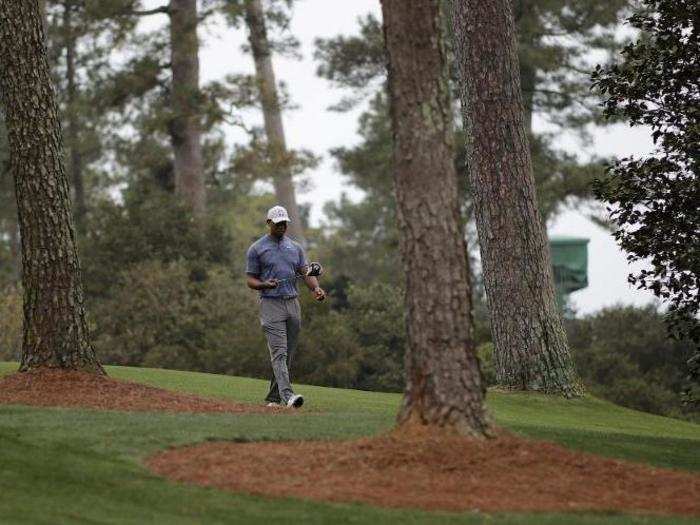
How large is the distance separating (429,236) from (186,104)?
32123 millimetres

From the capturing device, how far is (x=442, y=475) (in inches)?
388

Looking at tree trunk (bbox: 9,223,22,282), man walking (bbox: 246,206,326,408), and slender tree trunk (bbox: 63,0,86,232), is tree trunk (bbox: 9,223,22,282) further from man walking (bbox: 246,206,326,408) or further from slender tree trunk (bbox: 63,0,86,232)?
man walking (bbox: 246,206,326,408)

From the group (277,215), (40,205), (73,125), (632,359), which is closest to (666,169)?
(277,215)

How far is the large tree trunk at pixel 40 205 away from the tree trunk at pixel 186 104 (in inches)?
1020

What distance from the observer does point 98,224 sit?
43.6m

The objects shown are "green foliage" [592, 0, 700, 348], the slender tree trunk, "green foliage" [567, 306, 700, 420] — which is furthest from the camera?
the slender tree trunk

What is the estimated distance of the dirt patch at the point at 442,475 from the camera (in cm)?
933

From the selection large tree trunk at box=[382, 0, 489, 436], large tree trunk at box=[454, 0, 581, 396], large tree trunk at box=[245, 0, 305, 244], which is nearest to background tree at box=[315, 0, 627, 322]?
large tree trunk at box=[245, 0, 305, 244]

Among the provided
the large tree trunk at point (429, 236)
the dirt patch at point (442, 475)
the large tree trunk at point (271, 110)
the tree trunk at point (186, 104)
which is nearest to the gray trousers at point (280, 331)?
the dirt patch at point (442, 475)

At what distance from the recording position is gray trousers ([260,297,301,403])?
15.3m

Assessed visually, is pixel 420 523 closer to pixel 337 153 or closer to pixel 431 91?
pixel 431 91

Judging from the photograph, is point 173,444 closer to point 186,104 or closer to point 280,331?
point 280,331

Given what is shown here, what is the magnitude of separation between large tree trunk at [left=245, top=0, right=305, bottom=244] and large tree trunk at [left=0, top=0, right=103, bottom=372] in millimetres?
26163

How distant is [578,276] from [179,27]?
16.3 m
